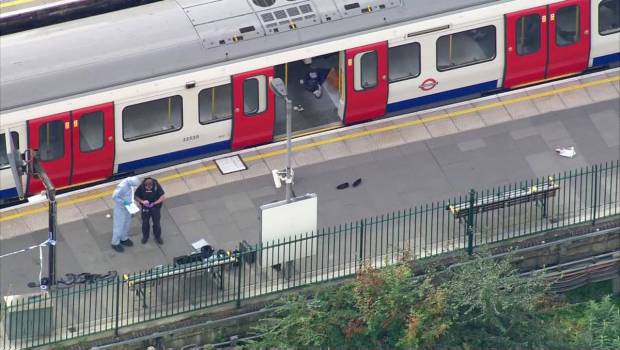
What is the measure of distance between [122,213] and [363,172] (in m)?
5.31

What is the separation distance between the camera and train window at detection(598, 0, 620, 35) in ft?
176

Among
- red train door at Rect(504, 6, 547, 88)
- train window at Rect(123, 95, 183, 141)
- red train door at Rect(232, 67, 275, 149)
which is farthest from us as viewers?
red train door at Rect(504, 6, 547, 88)

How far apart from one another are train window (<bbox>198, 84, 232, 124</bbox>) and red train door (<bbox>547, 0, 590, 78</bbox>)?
22.6 feet

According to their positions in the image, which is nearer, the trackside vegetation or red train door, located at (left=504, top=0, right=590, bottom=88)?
the trackside vegetation

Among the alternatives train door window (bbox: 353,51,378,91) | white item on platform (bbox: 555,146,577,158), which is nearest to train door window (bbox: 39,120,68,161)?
train door window (bbox: 353,51,378,91)

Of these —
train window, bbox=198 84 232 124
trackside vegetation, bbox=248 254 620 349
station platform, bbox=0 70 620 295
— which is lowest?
trackside vegetation, bbox=248 254 620 349

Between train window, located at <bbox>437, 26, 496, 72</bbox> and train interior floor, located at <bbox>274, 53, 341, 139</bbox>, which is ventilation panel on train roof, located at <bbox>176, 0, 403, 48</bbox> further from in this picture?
train window, located at <bbox>437, 26, 496, 72</bbox>

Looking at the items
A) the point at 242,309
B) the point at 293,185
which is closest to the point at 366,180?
the point at 293,185

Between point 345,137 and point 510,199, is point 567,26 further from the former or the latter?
point 510,199

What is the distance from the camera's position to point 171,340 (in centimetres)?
4734

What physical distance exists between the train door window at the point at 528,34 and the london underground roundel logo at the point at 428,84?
1869 millimetres

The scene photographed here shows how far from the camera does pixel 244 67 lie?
50656 millimetres

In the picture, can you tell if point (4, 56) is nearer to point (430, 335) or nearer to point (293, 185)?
point (293, 185)

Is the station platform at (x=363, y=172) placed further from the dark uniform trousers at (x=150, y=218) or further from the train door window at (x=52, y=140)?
the train door window at (x=52, y=140)
